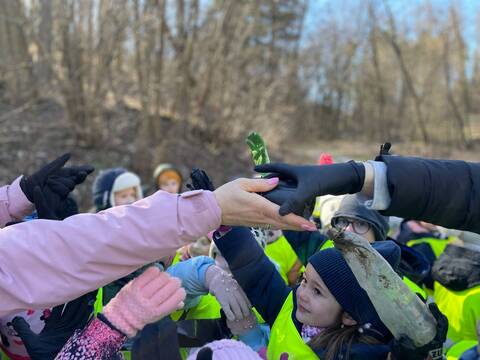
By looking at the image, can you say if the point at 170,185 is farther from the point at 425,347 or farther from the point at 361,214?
the point at 425,347

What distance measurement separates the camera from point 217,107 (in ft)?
40.8

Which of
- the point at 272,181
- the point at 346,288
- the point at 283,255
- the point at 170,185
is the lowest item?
the point at 170,185

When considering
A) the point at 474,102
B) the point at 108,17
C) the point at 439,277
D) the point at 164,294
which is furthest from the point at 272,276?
the point at 474,102

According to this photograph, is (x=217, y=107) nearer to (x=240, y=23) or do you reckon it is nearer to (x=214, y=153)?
(x=214, y=153)

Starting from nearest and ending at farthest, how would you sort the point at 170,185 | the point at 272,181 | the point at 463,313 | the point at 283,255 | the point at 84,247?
the point at 84,247 → the point at 272,181 → the point at 463,313 → the point at 283,255 → the point at 170,185

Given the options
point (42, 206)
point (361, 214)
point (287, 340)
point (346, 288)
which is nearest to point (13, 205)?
point (42, 206)

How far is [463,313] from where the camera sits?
2.75 m

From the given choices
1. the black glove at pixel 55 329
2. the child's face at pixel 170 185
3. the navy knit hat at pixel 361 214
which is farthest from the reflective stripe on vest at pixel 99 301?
the child's face at pixel 170 185

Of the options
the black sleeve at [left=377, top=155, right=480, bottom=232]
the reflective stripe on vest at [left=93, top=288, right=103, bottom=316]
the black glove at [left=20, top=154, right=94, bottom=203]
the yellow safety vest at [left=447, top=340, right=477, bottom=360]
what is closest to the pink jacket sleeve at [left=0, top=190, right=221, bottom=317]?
the black sleeve at [left=377, top=155, right=480, bottom=232]

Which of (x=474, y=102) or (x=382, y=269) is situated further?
(x=474, y=102)

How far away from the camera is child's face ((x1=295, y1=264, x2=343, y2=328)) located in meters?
1.99

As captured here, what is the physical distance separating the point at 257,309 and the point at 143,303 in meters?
0.96

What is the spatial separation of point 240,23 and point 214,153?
322cm

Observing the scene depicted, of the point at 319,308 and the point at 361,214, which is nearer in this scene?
the point at 319,308
